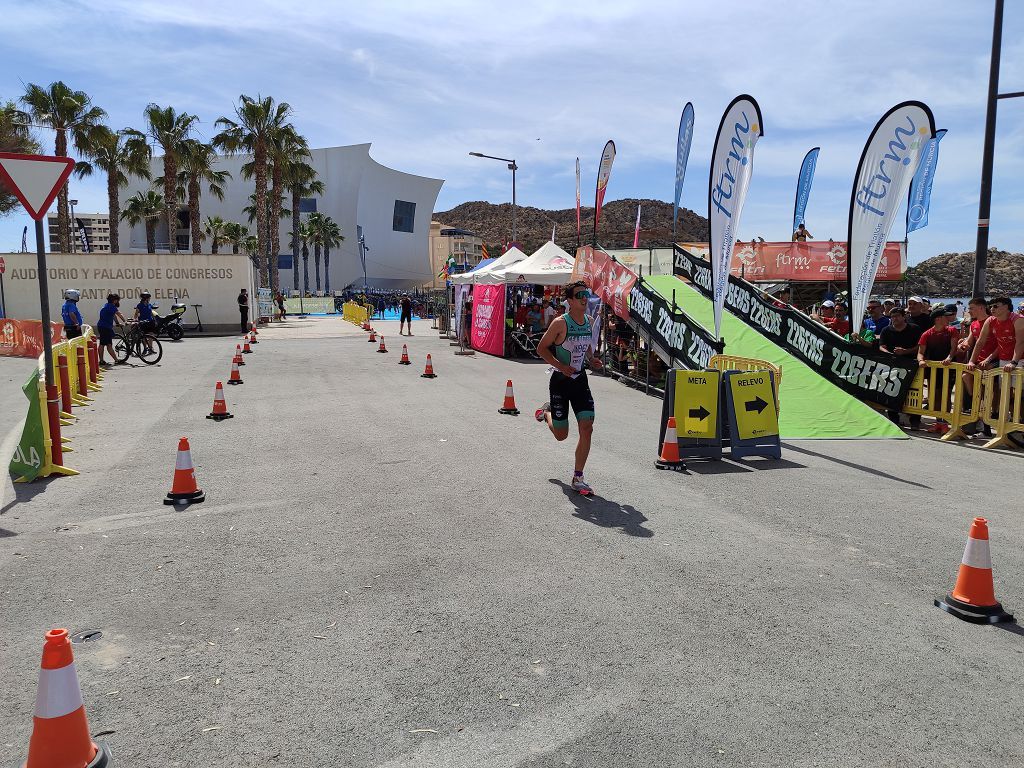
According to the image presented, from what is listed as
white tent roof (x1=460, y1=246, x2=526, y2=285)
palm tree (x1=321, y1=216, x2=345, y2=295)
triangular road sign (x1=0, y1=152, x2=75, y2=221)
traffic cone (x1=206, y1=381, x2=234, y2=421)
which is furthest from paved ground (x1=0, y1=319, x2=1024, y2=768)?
palm tree (x1=321, y1=216, x2=345, y2=295)

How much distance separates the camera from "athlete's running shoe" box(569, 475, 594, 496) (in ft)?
21.4

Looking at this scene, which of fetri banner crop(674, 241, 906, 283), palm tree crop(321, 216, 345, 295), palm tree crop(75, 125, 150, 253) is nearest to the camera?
fetri banner crop(674, 241, 906, 283)

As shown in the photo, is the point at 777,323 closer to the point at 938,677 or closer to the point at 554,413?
the point at 554,413

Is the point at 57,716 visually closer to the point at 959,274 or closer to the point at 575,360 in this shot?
the point at 575,360

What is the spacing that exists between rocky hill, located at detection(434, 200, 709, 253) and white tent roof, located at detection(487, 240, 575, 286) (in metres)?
94.5

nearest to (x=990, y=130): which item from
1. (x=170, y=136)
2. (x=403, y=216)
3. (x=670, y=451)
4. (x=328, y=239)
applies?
(x=670, y=451)

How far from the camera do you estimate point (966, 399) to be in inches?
388

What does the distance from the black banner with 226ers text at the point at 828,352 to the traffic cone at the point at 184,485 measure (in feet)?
32.1

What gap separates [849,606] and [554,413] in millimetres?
3226

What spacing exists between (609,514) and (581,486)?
0.62 meters

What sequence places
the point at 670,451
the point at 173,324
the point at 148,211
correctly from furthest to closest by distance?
the point at 148,211
the point at 173,324
the point at 670,451

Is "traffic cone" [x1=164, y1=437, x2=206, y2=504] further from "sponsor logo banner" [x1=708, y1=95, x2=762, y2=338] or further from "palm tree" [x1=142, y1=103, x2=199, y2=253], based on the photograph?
"palm tree" [x1=142, y1=103, x2=199, y2=253]

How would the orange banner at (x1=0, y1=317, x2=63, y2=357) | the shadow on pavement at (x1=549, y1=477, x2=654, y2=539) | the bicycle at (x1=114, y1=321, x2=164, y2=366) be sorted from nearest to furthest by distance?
the shadow on pavement at (x1=549, y1=477, x2=654, y2=539) < the bicycle at (x1=114, y1=321, x2=164, y2=366) < the orange banner at (x1=0, y1=317, x2=63, y2=357)

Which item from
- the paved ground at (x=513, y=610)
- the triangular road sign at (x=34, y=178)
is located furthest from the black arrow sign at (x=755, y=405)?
the triangular road sign at (x=34, y=178)
